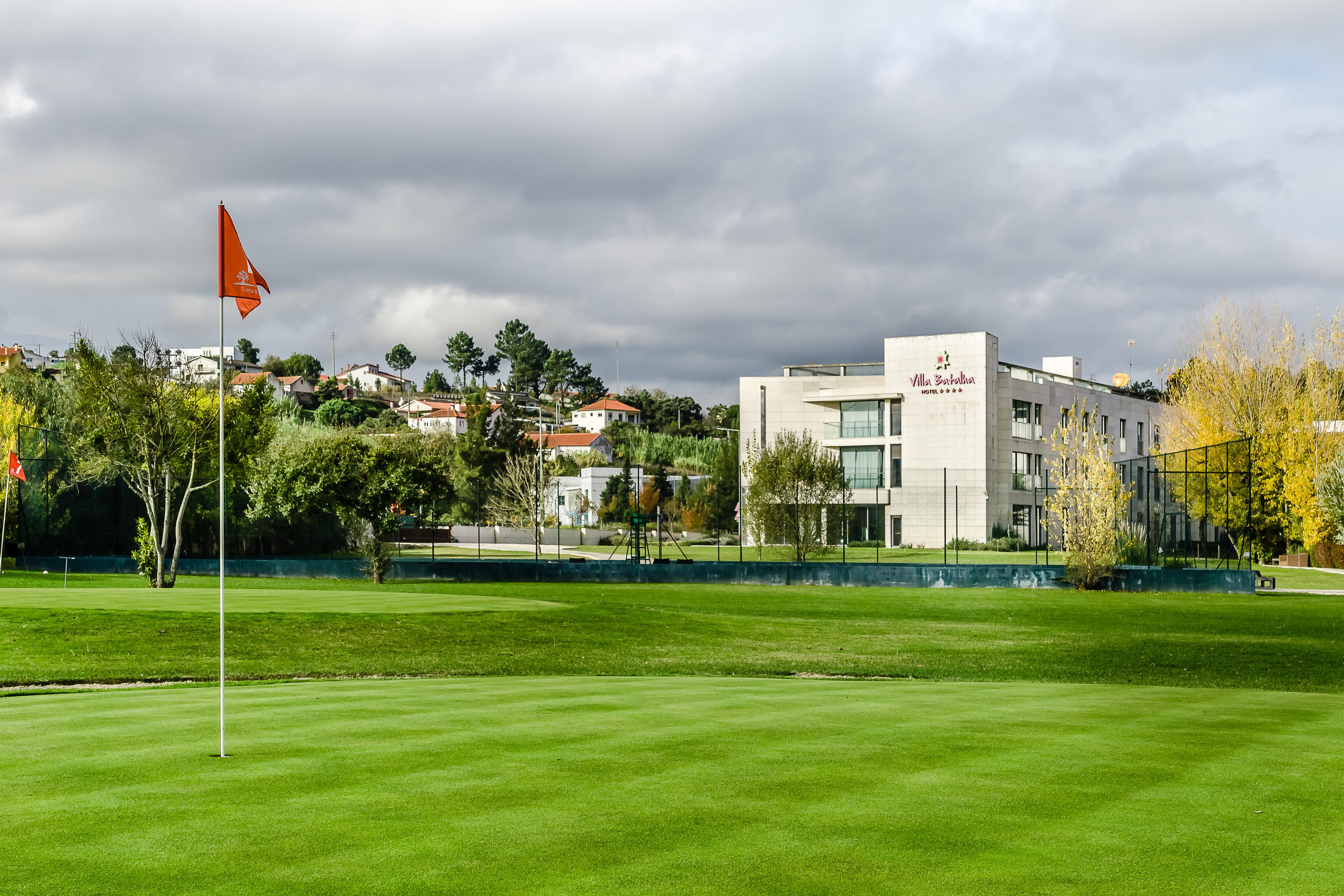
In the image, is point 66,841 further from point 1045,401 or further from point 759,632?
point 1045,401

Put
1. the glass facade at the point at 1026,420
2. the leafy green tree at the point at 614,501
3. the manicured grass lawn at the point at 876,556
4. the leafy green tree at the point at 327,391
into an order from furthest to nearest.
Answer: the leafy green tree at the point at 327,391, the leafy green tree at the point at 614,501, the glass facade at the point at 1026,420, the manicured grass lawn at the point at 876,556

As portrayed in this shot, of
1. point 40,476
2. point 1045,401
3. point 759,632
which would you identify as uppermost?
point 1045,401

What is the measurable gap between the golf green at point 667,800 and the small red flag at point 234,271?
3.59 meters

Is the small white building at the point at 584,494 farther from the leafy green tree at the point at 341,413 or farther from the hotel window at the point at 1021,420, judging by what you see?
the hotel window at the point at 1021,420

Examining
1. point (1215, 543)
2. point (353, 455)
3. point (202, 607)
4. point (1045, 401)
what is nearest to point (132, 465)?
point (353, 455)

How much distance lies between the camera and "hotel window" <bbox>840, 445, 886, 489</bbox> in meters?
76.2

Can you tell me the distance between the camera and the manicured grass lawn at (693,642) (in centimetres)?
1908

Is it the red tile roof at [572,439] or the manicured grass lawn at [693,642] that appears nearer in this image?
the manicured grass lawn at [693,642]

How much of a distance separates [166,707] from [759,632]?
16191 mm

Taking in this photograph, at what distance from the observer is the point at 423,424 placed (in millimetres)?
155125

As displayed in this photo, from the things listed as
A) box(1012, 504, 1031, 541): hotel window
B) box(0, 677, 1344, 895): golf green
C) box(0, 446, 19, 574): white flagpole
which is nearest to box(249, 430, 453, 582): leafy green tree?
box(0, 446, 19, 574): white flagpole

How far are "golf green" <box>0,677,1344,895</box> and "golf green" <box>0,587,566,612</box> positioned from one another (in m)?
14.4

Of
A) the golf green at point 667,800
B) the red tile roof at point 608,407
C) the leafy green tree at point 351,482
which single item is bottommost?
the golf green at point 667,800

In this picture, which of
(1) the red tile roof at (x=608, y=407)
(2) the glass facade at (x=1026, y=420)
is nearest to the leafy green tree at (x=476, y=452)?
(2) the glass facade at (x=1026, y=420)
